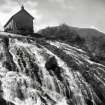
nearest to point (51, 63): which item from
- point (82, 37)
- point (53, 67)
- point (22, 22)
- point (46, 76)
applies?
point (53, 67)

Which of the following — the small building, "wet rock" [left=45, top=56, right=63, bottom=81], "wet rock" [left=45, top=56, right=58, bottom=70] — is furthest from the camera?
the small building

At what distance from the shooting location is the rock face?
45.4 meters

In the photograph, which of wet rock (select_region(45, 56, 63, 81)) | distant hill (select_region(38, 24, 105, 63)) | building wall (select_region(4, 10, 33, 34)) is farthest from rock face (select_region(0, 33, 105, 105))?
distant hill (select_region(38, 24, 105, 63))

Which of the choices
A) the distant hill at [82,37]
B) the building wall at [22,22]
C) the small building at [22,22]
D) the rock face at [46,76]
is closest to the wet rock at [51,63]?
the rock face at [46,76]

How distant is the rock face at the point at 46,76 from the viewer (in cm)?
4541

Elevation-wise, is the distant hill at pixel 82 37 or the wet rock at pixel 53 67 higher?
the distant hill at pixel 82 37

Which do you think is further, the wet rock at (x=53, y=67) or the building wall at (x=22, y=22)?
the building wall at (x=22, y=22)

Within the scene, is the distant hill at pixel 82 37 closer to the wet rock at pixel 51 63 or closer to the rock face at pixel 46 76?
the rock face at pixel 46 76

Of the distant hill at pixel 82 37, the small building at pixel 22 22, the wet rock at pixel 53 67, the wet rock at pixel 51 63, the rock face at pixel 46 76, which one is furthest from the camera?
the distant hill at pixel 82 37

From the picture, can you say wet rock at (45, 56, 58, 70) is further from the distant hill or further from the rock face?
the distant hill

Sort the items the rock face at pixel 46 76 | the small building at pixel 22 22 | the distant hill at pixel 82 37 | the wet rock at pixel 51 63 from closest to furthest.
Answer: the rock face at pixel 46 76 < the wet rock at pixel 51 63 < the small building at pixel 22 22 < the distant hill at pixel 82 37

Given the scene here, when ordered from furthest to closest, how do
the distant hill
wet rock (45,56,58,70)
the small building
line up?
the distant hill
the small building
wet rock (45,56,58,70)

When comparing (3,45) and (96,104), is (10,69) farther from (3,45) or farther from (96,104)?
(96,104)

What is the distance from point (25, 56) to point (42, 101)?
13.4m
